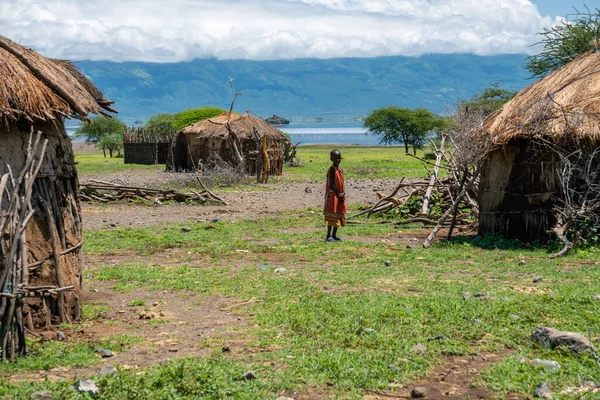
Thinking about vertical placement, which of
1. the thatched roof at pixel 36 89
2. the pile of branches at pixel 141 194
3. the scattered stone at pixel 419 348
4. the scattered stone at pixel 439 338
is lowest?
the scattered stone at pixel 419 348

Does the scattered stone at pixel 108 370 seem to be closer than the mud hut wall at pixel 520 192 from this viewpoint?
Yes

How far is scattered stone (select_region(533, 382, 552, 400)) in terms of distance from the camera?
5660 mm

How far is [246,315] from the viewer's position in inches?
324

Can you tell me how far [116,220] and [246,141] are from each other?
1668 cm

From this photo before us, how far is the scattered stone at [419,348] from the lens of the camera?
668 cm

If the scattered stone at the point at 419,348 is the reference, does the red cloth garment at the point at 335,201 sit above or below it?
above

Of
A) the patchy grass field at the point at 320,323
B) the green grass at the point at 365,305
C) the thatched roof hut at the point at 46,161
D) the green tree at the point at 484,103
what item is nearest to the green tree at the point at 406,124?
the green tree at the point at 484,103

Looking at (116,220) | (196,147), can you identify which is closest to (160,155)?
(196,147)

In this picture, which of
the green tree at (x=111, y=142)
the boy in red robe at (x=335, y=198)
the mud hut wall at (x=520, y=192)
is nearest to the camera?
the mud hut wall at (x=520, y=192)

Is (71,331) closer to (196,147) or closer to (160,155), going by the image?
(196,147)

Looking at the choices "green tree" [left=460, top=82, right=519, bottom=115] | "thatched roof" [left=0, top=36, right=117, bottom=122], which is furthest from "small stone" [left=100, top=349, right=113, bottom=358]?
"green tree" [left=460, top=82, right=519, bottom=115]

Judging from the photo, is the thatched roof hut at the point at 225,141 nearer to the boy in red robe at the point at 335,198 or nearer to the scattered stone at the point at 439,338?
the boy in red robe at the point at 335,198

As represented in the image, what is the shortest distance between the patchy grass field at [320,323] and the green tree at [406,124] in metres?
53.9

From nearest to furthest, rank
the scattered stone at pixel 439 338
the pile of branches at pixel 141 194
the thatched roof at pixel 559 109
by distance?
the scattered stone at pixel 439 338, the thatched roof at pixel 559 109, the pile of branches at pixel 141 194
